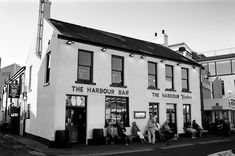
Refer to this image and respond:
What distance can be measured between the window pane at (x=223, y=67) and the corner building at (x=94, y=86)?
16.5 metres

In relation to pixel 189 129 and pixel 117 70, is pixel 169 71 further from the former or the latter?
pixel 117 70

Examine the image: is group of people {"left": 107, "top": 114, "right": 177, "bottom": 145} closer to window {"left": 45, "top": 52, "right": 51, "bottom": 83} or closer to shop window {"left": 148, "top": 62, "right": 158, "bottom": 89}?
shop window {"left": 148, "top": 62, "right": 158, "bottom": 89}

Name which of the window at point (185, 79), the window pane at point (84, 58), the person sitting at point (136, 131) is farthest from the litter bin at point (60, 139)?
the window at point (185, 79)

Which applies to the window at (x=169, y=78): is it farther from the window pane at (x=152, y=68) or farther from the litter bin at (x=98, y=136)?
the litter bin at (x=98, y=136)

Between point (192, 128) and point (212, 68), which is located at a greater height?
point (212, 68)

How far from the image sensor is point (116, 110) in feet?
53.1

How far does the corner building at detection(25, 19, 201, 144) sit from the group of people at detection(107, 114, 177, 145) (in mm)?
492

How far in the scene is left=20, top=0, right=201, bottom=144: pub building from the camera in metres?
14.2

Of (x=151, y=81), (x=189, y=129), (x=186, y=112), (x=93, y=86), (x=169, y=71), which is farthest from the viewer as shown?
(x=186, y=112)

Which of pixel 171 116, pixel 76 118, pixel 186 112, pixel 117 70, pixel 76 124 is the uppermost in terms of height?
pixel 117 70

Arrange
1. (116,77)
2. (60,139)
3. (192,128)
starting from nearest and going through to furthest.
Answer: (60,139) < (116,77) < (192,128)

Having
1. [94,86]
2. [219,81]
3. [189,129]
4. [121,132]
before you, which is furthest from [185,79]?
[219,81]

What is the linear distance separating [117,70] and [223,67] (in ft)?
77.1

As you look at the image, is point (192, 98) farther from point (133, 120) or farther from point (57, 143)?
point (57, 143)
